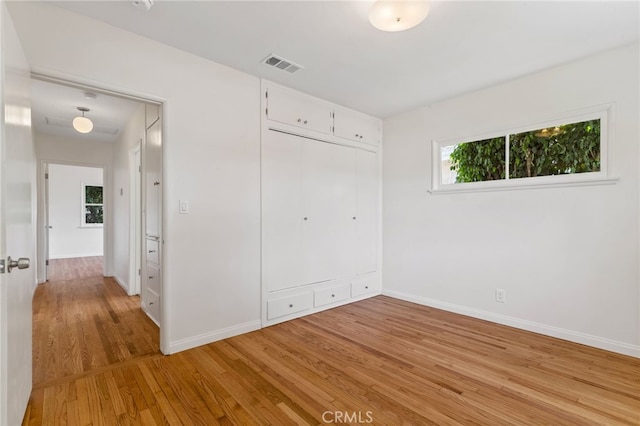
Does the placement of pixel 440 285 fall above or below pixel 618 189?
below

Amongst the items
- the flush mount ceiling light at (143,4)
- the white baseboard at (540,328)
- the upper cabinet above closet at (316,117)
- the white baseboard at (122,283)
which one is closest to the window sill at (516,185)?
the upper cabinet above closet at (316,117)

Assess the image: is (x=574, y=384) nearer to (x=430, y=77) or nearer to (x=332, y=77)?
(x=430, y=77)

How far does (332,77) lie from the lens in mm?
3061

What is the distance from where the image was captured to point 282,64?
9.13 ft

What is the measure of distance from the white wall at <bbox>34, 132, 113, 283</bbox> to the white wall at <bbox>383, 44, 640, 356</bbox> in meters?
5.22

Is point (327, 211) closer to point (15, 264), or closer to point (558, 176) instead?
point (558, 176)

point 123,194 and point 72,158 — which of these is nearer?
point 123,194

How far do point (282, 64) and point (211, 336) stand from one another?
262 centimetres

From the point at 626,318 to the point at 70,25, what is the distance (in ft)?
16.0

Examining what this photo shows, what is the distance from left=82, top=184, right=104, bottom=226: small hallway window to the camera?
820 centimetres

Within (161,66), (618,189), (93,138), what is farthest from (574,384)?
(93,138)

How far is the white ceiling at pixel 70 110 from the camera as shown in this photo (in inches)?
133

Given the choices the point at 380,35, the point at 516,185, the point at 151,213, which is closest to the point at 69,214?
the point at 151,213

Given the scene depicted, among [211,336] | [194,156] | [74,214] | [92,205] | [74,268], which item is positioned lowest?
[74,268]
